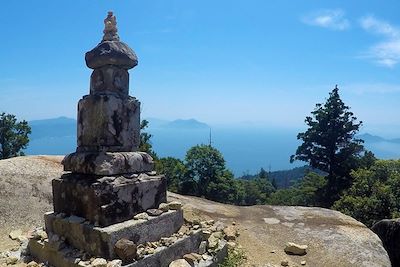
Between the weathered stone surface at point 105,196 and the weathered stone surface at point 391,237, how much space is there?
8.63 metres

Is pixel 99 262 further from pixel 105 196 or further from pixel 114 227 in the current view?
pixel 105 196

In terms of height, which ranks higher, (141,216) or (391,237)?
(141,216)

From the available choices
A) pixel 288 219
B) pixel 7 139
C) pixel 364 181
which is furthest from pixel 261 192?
pixel 288 219

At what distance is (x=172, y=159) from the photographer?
109 feet

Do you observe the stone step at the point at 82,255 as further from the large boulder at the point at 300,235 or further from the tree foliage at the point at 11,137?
the tree foliage at the point at 11,137

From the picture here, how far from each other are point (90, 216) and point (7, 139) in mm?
22717

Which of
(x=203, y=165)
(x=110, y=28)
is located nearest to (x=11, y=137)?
(x=203, y=165)

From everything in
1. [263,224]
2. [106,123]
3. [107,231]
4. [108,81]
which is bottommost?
[263,224]

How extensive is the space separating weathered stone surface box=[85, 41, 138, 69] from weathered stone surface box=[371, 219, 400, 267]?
10.4 metres

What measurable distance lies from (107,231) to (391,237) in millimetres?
10119

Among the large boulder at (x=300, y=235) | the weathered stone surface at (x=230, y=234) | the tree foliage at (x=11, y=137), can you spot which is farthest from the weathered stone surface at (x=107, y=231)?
the tree foliage at (x=11, y=137)

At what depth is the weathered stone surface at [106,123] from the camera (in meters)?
7.56

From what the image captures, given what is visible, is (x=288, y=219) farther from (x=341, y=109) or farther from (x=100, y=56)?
(x=341, y=109)

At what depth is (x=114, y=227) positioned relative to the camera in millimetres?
6785
